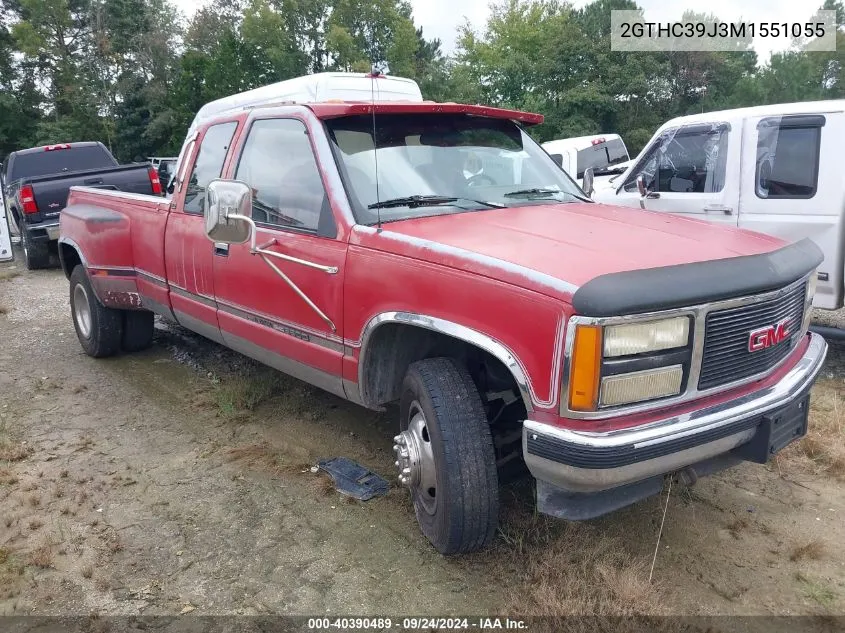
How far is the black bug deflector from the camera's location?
90.7 inches

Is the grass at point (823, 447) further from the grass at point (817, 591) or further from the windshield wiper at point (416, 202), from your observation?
the windshield wiper at point (416, 202)

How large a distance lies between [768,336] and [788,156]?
12.9 ft

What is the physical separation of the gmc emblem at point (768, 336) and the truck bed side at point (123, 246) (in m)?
3.76

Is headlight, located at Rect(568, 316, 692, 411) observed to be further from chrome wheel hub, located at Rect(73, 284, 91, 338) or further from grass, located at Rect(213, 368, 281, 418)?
chrome wheel hub, located at Rect(73, 284, 91, 338)

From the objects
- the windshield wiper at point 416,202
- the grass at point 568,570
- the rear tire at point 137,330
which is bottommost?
the grass at point 568,570

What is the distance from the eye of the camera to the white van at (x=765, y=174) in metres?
5.70

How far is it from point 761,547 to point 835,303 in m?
3.38

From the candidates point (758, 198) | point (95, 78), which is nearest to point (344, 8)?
point (95, 78)

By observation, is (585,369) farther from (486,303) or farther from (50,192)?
(50,192)

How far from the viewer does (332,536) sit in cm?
327

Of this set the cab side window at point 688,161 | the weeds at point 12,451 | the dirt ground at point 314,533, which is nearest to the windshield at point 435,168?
the dirt ground at point 314,533

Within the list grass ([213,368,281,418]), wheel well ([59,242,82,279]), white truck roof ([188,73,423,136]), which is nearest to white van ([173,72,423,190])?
white truck roof ([188,73,423,136])

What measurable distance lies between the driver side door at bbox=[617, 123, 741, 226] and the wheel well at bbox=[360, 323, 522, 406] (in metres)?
4.07

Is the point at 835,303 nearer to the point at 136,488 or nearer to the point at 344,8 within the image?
the point at 136,488
